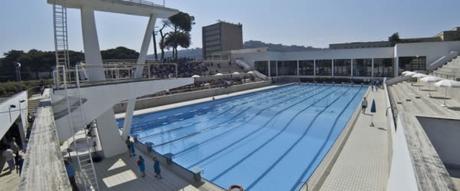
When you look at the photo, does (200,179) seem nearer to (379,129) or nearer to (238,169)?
(238,169)

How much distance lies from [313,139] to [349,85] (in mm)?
19778

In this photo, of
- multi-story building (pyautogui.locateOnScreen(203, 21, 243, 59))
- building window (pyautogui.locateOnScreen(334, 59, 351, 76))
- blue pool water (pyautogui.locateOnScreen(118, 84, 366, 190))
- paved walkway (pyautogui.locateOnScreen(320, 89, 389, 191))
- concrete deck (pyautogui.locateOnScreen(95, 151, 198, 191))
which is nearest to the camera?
paved walkway (pyautogui.locateOnScreen(320, 89, 389, 191))

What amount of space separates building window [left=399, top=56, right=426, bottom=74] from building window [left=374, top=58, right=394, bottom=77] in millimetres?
1336

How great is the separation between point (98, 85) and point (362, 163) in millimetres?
7346

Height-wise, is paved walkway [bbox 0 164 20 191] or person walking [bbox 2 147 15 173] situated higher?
person walking [bbox 2 147 15 173]

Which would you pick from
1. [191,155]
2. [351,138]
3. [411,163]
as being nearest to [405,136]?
[411,163]

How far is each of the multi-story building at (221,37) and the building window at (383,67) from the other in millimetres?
40037

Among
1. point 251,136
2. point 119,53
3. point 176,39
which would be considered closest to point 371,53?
point 251,136

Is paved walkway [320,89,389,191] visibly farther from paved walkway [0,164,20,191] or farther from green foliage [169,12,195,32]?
green foliage [169,12,195,32]

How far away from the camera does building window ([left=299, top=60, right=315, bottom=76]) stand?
113 feet

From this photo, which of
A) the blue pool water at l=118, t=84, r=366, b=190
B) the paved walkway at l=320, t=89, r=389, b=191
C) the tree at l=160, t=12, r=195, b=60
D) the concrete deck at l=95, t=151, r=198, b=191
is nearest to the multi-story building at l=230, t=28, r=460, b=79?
the tree at l=160, t=12, r=195, b=60

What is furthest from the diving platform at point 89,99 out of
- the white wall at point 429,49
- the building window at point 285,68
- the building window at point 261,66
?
the building window at point 285,68

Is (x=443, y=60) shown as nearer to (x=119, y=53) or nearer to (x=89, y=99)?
(x=89, y=99)

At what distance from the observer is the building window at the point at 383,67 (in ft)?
96.0
